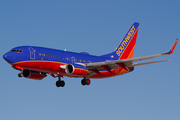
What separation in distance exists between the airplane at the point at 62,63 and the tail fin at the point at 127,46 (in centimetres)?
370

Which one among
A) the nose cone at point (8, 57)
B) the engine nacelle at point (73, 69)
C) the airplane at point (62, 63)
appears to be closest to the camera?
the nose cone at point (8, 57)

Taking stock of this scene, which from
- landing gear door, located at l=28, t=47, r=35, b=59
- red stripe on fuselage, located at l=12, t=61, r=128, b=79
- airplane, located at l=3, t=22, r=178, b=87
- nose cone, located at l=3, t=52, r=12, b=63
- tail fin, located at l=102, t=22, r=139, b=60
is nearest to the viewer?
nose cone, located at l=3, t=52, r=12, b=63

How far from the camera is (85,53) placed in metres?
63.3

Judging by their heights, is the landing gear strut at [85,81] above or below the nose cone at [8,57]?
above

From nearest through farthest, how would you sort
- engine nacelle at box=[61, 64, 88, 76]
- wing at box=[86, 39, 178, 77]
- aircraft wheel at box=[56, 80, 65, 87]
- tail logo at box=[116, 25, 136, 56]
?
wing at box=[86, 39, 178, 77] → engine nacelle at box=[61, 64, 88, 76] → aircraft wheel at box=[56, 80, 65, 87] → tail logo at box=[116, 25, 136, 56]

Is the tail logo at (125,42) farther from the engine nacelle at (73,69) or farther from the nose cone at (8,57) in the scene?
the nose cone at (8,57)

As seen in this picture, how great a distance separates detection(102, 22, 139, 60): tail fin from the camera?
2749 inches

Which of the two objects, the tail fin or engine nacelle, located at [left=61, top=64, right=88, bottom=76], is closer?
engine nacelle, located at [left=61, top=64, right=88, bottom=76]

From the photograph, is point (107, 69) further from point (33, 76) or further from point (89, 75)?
point (33, 76)

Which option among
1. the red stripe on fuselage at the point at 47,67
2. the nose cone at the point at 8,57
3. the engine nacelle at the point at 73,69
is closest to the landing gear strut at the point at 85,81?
the red stripe on fuselage at the point at 47,67

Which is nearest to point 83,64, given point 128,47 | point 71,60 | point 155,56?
point 71,60

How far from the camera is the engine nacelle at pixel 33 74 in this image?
59241 millimetres

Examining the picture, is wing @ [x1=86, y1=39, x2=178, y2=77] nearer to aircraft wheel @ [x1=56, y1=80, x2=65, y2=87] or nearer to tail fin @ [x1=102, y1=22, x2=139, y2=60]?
aircraft wheel @ [x1=56, y1=80, x2=65, y2=87]

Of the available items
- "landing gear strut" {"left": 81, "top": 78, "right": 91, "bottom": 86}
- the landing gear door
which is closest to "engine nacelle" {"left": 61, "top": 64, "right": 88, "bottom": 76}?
"landing gear strut" {"left": 81, "top": 78, "right": 91, "bottom": 86}
